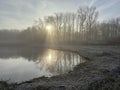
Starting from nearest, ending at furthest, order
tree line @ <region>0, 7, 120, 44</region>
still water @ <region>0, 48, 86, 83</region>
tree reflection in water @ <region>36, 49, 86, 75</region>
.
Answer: still water @ <region>0, 48, 86, 83</region> → tree reflection in water @ <region>36, 49, 86, 75</region> → tree line @ <region>0, 7, 120, 44</region>

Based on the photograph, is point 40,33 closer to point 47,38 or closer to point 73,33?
point 47,38

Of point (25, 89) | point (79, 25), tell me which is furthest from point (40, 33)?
point (25, 89)

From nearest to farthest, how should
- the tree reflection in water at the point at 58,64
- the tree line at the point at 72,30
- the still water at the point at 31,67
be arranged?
the still water at the point at 31,67 < the tree reflection in water at the point at 58,64 < the tree line at the point at 72,30

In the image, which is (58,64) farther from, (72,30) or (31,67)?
(72,30)

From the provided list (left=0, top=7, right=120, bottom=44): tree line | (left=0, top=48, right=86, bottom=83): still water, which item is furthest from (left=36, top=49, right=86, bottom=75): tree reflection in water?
(left=0, top=7, right=120, bottom=44): tree line

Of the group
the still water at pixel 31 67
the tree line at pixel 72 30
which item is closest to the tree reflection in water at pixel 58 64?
the still water at pixel 31 67

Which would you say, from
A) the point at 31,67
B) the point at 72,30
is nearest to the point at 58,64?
the point at 31,67

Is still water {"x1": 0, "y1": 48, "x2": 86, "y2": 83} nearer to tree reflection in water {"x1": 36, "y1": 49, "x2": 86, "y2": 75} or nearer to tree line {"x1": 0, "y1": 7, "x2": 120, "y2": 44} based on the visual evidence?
tree reflection in water {"x1": 36, "y1": 49, "x2": 86, "y2": 75}

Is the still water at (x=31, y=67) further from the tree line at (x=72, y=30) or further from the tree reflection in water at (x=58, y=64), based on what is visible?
the tree line at (x=72, y=30)

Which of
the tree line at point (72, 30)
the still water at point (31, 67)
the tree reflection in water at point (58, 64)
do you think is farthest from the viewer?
the tree line at point (72, 30)

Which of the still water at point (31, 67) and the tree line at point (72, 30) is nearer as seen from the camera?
the still water at point (31, 67)

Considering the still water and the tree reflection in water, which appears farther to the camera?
the tree reflection in water

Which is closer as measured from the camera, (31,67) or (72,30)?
(31,67)

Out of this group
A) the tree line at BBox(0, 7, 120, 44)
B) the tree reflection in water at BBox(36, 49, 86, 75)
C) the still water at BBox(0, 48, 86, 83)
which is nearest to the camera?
the still water at BBox(0, 48, 86, 83)
